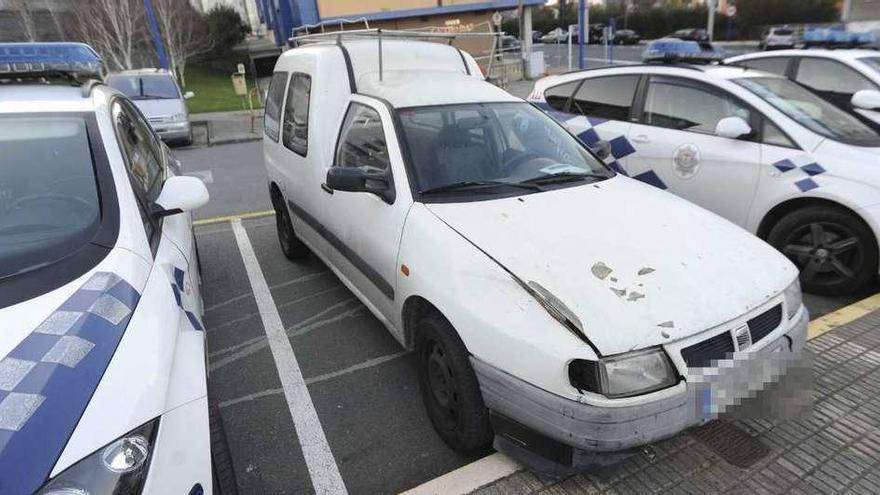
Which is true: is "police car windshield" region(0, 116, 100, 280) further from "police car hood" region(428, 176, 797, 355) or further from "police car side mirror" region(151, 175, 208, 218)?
"police car hood" region(428, 176, 797, 355)

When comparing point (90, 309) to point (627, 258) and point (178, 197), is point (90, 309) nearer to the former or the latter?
point (178, 197)

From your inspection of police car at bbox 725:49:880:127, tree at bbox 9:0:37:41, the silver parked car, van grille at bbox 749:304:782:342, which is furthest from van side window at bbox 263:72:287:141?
tree at bbox 9:0:37:41

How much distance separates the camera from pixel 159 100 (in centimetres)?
1220

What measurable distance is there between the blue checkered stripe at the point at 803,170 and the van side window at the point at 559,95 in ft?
7.58

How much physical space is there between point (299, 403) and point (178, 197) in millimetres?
1298

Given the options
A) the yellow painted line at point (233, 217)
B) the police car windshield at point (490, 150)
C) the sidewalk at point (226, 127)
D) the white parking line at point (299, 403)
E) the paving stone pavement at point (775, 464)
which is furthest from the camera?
the sidewalk at point (226, 127)

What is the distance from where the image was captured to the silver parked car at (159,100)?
11938 mm

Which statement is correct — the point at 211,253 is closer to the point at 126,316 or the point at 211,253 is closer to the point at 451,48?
the point at 451,48

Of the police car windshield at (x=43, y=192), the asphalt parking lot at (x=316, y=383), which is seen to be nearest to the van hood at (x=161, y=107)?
the asphalt parking lot at (x=316, y=383)

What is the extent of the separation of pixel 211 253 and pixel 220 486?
4.03 m

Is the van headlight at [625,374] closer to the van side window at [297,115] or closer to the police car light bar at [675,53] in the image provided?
the van side window at [297,115]

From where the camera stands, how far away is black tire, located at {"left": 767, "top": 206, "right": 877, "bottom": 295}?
378cm

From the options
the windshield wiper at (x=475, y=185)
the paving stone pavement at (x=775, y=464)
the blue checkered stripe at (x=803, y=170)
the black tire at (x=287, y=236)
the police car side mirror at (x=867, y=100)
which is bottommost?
the paving stone pavement at (x=775, y=464)

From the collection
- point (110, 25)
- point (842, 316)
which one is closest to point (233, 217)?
point (842, 316)
